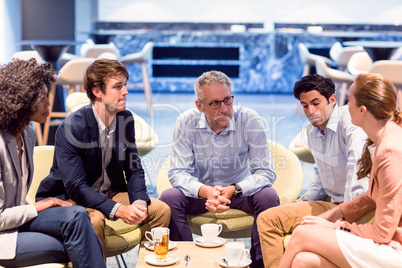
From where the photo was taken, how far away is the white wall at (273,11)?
12.8 meters

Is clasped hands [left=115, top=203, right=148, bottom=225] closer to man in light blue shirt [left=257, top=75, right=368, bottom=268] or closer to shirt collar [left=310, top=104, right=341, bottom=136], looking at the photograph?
man in light blue shirt [left=257, top=75, right=368, bottom=268]

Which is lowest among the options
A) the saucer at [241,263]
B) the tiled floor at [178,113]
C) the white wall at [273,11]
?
the tiled floor at [178,113]

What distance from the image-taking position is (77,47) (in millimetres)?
11312

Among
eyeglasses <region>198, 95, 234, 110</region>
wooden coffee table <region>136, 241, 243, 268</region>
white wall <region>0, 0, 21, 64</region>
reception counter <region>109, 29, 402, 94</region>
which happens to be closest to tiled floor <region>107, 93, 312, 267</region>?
reception counter <region>109, 29, 402, 94</region>

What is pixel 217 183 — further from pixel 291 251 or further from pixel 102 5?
pixel 102 5

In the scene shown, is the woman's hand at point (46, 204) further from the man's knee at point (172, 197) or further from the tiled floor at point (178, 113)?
the tiled floor at point (178, 113)

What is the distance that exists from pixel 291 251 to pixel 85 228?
87 centimetres

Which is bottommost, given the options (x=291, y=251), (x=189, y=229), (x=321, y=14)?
(x=189, y=229)

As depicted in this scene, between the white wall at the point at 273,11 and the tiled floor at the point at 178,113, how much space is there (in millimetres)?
2643

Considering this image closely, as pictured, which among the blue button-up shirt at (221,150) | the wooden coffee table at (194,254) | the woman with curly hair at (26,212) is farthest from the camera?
the blue button-up shirt at (221,150)

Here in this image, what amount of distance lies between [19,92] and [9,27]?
8388 mm

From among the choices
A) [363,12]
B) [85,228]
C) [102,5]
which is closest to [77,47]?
[102,5]

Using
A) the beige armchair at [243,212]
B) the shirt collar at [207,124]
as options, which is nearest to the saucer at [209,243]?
Answer: the beige armchair at [243,212]

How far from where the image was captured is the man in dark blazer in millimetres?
2686
